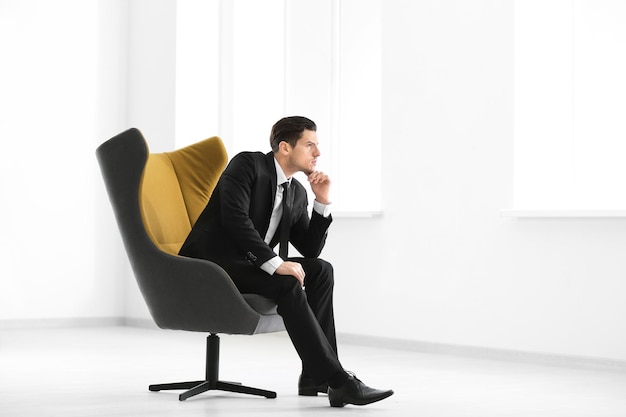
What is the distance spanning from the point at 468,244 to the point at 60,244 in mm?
3216

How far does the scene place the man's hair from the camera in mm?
3820

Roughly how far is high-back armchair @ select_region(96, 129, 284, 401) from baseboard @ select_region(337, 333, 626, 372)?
1896 millimetres

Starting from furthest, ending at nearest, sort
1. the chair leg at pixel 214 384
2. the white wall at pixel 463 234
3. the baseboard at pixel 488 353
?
the white wall at pixel 463 234
the baseboard at pixel 488 353
the chair leg at pixel 214 384

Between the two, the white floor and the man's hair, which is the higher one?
the man's hair

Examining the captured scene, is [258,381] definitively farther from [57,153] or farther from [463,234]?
[57,153]

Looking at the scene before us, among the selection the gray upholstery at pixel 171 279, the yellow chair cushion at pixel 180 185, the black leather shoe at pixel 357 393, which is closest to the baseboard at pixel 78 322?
the yellow chair cushion at pixel 180 185

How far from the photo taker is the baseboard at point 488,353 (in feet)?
16.3

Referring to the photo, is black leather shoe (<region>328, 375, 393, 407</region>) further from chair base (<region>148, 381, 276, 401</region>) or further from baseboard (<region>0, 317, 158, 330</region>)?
baseboard (<region>0, 317, 158, 330</region>)

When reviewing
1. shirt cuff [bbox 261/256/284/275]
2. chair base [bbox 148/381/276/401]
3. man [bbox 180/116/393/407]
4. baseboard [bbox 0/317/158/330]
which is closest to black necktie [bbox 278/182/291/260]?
man [bbox 180/116/393/407]

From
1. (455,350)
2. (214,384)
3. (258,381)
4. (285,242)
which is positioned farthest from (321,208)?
(455,350)

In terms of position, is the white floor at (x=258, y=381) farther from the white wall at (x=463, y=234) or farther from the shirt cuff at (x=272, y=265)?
the shirt cuff at (x=272, y=265)

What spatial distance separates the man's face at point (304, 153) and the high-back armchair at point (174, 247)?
432 millimetres

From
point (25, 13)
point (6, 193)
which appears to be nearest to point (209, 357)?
point (6, 193)

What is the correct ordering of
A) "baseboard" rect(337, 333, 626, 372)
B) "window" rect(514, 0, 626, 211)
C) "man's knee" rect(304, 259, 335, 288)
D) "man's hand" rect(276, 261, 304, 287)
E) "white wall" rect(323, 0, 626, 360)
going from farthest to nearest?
"window" rect(514, 0, 626, 211), "white wall" rect(323, 0, 626, 360), "baseboard" rect(337, 333, 626, 372), "man's knee" rect(304, 259, 335, 288), "man's hand" rect(276, 261, 304, 287)
